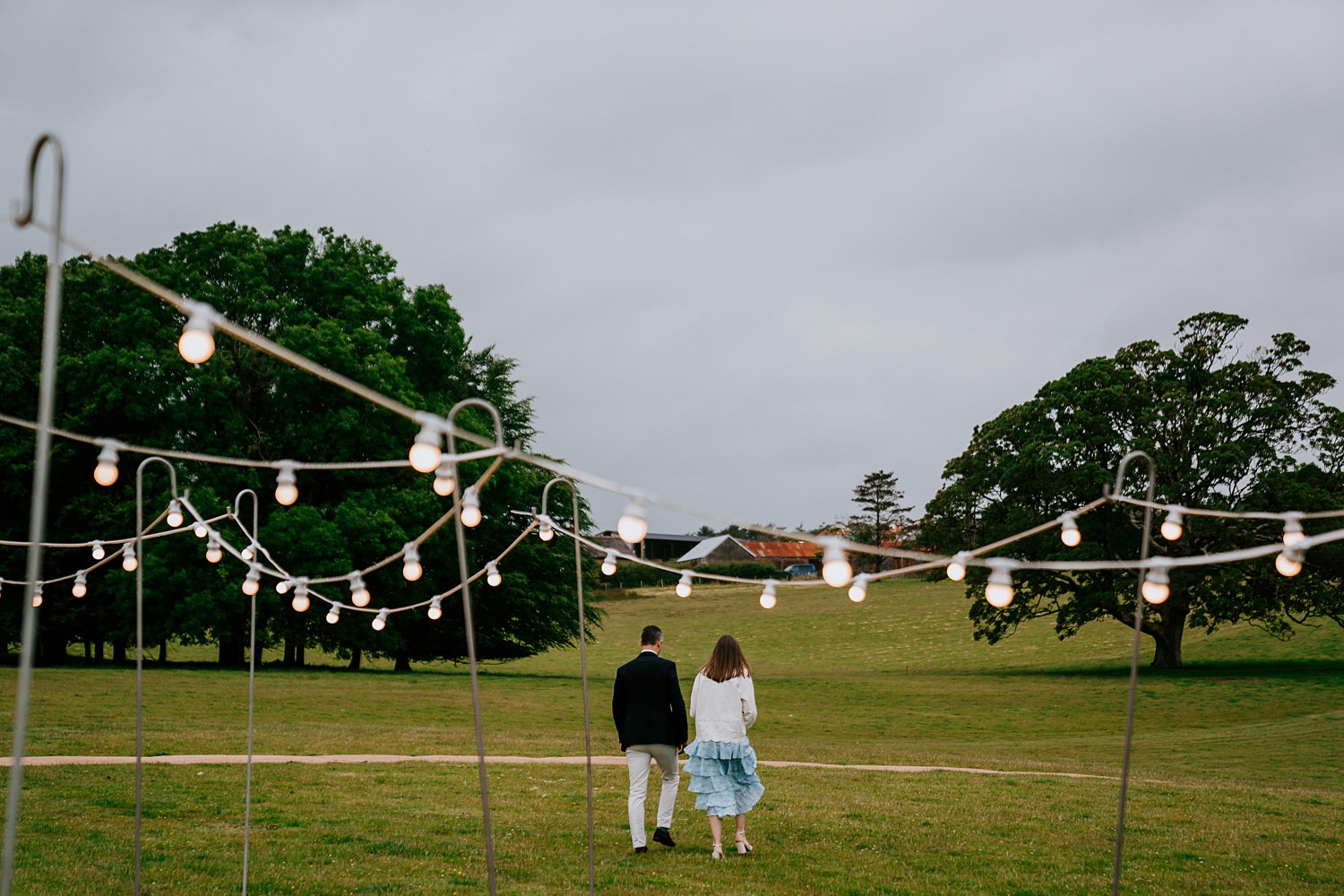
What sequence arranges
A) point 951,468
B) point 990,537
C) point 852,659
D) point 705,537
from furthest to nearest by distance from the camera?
point 705,537, point 852,659, point 951,468, point 990,537

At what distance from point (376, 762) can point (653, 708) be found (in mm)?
6309

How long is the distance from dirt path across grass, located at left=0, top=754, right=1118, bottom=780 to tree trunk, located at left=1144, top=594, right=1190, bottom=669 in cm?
1946

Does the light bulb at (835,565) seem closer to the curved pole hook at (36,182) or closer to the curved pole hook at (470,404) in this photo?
the curved pole hook at (470,404)

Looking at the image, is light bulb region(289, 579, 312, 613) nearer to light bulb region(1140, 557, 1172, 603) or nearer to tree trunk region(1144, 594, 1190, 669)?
light bulb region(1140, 557, 1172, 603)

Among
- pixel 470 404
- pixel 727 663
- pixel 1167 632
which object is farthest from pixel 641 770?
pixel 1167 632

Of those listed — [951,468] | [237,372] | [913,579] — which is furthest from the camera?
[913,579]

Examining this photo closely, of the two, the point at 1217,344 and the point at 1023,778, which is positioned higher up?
the point at 1217,344

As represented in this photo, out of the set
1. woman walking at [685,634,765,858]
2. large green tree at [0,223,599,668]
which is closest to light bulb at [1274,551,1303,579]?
woman walking at [685,634,765,858]

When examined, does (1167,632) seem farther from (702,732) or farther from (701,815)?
(702,732)

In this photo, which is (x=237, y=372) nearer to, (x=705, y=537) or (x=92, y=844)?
(x=92, y=844)

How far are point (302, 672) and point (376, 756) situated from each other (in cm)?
1420

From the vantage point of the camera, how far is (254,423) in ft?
83.8

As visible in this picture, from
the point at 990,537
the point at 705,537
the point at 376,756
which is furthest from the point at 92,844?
the point at 705,537

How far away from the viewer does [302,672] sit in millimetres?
26422
